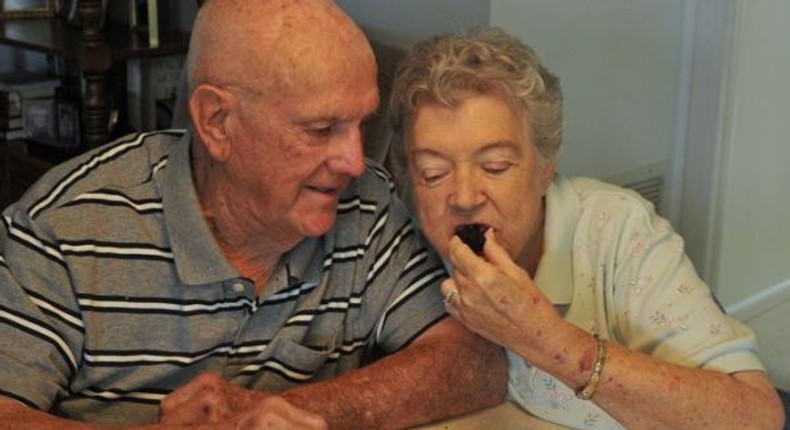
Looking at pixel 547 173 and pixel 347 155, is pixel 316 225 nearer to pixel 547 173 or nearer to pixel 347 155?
pixel 347 155

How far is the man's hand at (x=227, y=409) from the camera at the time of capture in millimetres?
1429

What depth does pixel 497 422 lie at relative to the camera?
65.0 inches

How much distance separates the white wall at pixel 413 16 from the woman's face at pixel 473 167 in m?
0.84

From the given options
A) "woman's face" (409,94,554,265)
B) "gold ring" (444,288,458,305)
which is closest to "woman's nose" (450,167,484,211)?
"woman's face" (409,94,554,265)

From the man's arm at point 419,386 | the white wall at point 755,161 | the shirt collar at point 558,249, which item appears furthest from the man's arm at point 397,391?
the white wall at point 755,161

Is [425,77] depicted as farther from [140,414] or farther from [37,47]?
[37,47]

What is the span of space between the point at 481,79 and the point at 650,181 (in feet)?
5.33

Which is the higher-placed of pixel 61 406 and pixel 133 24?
pixel 133 24

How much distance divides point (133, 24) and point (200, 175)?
1.55 metres

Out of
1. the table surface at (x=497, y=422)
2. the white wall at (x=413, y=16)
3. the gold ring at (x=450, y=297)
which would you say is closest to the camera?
the gold ring at (x=450, y=297)

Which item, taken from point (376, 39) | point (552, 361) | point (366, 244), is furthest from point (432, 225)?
point (376, 39)

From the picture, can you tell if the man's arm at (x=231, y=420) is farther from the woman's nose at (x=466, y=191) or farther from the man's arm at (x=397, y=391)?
the woman's nose at (x=466, y=191)

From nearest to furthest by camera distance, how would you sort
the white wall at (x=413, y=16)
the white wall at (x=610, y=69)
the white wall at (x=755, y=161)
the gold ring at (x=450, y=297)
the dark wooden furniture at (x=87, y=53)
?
the gold ring at (x=450, y=297) < the white wall at (x=413, y=16) < the white wall at (x=610, y=69) < the dark wooden furniture at (x=87, y=53) < the white wall at (x=755, y=161)

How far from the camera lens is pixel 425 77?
1575mm
